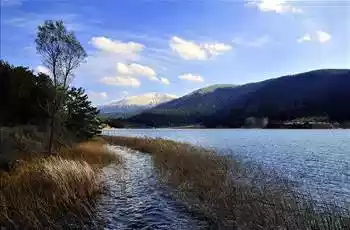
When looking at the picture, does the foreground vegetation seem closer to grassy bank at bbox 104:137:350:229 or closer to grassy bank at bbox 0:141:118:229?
grassy bank at bbox 0:141:118:229

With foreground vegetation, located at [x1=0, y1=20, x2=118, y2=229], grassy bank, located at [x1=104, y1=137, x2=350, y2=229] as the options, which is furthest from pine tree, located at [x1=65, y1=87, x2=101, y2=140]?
grassy bank, located at [x1=104, y1=137, x2=350, y2=229]

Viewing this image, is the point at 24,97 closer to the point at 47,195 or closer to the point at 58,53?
the point at 58,53

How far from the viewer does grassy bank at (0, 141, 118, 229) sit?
41.0 feet

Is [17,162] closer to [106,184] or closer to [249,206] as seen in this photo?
[106,184]

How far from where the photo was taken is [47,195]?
1515 cm

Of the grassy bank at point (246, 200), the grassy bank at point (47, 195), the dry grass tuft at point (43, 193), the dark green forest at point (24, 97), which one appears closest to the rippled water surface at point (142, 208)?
the grassy bank at point (246, 200)

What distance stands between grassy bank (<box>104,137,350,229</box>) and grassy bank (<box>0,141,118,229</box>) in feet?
13.4

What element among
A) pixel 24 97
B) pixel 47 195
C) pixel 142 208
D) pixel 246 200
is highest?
pixel 24 97

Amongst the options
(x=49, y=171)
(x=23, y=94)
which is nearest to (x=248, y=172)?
(x=49, y=171)

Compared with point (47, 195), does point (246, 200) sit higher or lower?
lower

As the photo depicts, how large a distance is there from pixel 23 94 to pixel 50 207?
1032 inches

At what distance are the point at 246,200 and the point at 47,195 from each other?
23.7 ft

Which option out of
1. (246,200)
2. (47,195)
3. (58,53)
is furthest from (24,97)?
(246,200)

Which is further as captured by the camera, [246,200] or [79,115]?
[79,115]
